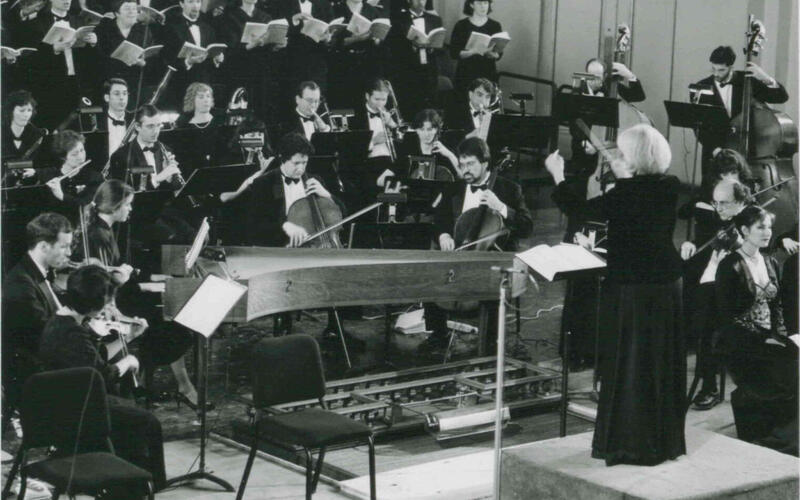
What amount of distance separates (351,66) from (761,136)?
10.6 ft

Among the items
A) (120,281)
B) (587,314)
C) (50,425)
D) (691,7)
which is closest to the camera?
(50,425)

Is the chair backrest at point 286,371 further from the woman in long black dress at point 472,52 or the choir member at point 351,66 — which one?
the woman in long black dress at point 472,52

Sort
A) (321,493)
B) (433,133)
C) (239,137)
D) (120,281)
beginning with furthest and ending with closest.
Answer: (433,133) < (239,137) < (120,281) < (321,493)

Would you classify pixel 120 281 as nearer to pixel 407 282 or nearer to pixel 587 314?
pixel 407 282

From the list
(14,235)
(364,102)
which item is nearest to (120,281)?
(14,235)

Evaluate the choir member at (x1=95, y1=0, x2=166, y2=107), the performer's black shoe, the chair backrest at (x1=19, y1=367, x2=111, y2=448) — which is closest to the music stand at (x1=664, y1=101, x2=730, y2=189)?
the performer's black shoe

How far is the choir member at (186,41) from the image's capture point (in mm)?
8469

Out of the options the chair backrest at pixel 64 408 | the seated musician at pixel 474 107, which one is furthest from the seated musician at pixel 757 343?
the seated musician at pixel 474 107

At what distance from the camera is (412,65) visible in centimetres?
1016

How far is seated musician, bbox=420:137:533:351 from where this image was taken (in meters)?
6.78

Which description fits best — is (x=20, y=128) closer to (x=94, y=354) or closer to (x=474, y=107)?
(x=94, y=354)

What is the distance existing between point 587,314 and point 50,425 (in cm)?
352

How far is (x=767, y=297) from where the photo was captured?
19.6 feet

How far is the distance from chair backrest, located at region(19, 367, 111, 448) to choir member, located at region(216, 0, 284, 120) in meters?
4.95
